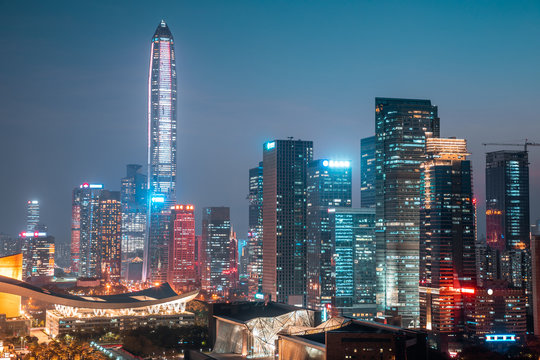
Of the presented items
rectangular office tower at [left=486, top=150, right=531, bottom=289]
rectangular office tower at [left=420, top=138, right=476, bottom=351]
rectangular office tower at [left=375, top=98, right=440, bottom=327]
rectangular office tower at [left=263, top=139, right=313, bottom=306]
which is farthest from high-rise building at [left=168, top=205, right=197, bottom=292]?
rectangular office tower at [left=420, top=138, right=476, bottom=351]

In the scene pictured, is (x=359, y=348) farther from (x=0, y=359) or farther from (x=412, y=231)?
(x=412, y=231)

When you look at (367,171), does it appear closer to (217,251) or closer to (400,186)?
(400,186)

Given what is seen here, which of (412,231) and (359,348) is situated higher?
(412,231)

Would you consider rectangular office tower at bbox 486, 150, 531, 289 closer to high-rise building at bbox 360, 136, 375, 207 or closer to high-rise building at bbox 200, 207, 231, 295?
high-rise building at bbox 360, 136, 375, 207

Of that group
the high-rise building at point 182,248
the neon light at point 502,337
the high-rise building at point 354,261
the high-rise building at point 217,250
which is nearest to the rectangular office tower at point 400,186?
the high-rise building at point 354,261

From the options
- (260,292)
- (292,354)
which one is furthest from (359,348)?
(260,292)

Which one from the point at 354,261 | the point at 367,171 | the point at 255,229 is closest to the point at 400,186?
the point at 367,171
